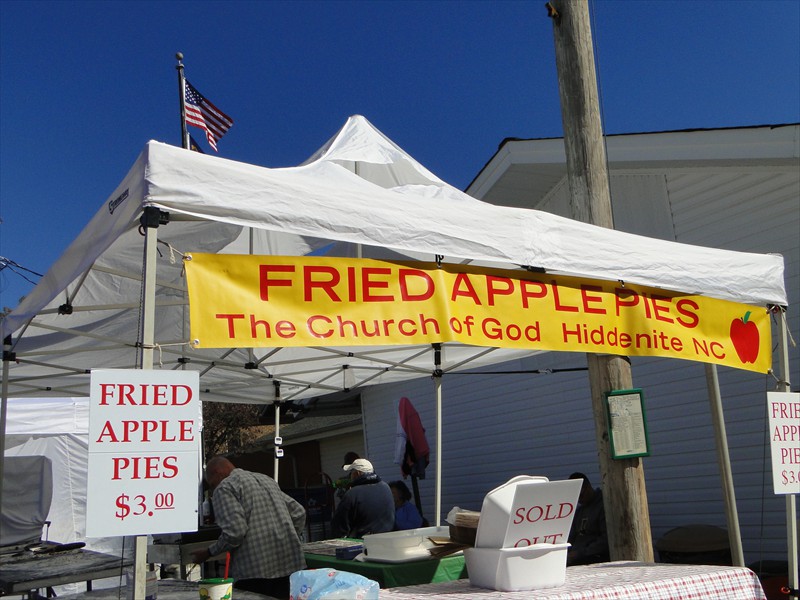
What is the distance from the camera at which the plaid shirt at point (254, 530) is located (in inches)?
209

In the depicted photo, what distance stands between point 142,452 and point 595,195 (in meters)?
3.77

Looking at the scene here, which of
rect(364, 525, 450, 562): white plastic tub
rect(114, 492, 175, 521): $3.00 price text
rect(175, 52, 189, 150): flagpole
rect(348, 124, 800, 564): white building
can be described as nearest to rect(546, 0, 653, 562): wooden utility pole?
rect(364, 525, 450, 562): white plastic tub

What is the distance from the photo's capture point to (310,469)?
22.5 meters

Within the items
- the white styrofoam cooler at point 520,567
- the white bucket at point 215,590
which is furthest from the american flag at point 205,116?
the white styrofoam cooler at point 520,567

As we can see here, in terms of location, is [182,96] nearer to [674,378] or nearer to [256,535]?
[674,378]

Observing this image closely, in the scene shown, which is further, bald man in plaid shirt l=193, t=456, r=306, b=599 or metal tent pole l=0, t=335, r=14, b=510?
metal tent pole l=0, t=335, r=14, b=510

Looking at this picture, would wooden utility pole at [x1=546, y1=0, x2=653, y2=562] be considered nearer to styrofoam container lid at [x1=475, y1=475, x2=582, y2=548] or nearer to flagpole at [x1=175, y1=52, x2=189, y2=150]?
styrofoam container lid at [x1=475, y1=475, x2=582, y2=548]

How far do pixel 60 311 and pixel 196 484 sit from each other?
2629 mm

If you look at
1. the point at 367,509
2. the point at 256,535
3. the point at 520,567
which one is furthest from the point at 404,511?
the point at 520,567

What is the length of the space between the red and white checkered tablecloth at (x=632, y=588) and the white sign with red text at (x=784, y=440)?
133 centimetres

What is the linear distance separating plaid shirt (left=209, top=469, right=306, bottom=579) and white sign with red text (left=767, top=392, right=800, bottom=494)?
10.8 feet

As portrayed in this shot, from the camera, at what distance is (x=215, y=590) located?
11.6ft

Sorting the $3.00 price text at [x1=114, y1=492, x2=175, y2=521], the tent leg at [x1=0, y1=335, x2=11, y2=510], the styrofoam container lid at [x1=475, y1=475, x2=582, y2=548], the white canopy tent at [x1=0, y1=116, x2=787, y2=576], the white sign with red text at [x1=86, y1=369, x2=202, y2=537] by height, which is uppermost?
the white canopy tent at [x1=0, y1=116, x2=787, y2=576]

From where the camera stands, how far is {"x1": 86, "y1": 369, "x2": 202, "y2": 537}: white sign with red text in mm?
3012
